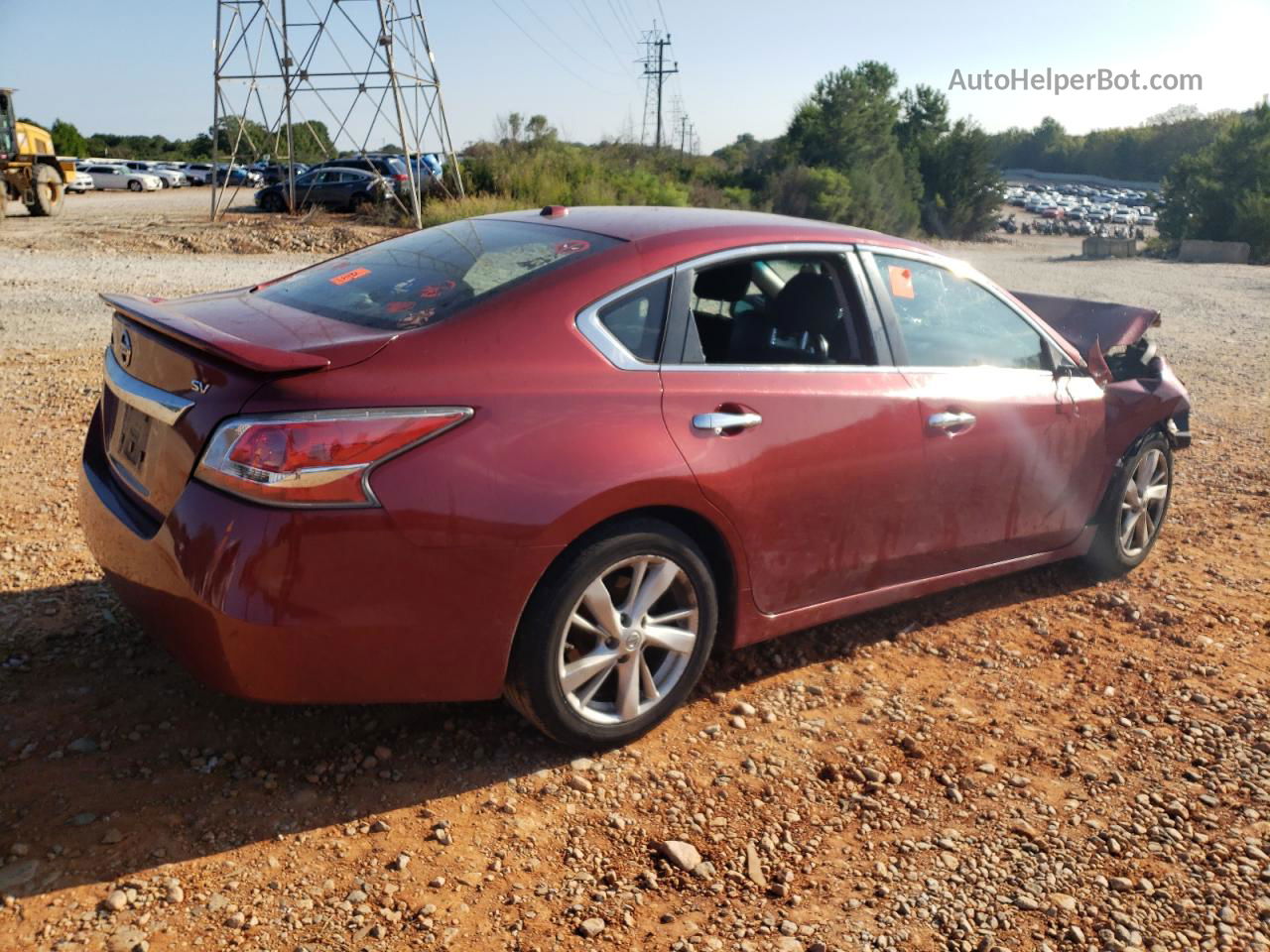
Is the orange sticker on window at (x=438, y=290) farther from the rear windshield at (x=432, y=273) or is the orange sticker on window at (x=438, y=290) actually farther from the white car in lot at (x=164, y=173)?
the white car in lot at (x=164, y=173)

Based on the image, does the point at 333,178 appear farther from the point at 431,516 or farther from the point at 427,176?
the point at 431,516

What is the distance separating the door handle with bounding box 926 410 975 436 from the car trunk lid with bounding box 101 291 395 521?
1991 millimetres

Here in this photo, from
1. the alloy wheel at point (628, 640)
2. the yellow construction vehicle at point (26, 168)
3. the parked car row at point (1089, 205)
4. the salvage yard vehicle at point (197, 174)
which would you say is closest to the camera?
the alloy wheel at point (628, 640)

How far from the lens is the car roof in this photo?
3551 mm

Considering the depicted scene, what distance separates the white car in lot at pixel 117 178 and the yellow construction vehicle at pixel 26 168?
19.4 metres

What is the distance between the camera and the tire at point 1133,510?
16.1 ft

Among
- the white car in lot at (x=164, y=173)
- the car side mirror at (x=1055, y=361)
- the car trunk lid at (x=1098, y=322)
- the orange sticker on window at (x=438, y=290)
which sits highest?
the white car in lot at (x=164, y=173)

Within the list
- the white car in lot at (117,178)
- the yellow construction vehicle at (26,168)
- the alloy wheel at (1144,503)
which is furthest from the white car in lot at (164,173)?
the alloy wheel at (1144,503)

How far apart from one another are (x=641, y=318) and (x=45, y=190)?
2869cm

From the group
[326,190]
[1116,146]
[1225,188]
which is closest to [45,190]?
[326,190]

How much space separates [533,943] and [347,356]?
151 centimetres

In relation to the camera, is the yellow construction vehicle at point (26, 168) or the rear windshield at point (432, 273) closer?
the rear windshield at point (432, 273)

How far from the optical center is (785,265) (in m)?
3.81

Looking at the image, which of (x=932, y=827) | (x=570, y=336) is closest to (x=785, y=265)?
(x=570, y=336)
